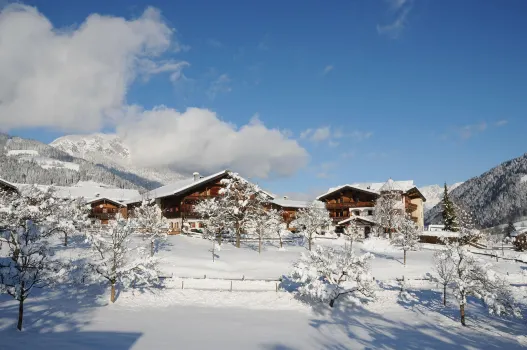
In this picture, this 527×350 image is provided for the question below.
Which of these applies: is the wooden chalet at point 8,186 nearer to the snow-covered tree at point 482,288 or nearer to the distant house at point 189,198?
the distant house at point 189,198

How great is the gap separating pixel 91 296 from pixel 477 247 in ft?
186

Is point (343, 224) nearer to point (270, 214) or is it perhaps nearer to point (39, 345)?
point (270, 214)

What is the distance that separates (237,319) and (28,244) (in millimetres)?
13067

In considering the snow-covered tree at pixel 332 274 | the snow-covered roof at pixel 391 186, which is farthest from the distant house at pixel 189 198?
the snow-covered roof at pixel 391 186

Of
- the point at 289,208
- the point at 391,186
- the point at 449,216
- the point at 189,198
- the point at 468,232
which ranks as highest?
the point at 391,186

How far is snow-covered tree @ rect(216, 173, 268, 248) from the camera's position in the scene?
44969 mm

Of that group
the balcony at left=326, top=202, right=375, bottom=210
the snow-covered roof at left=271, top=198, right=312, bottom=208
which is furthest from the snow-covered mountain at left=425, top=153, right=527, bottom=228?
the balcony at left=326, top=202, right=375, bottom=210

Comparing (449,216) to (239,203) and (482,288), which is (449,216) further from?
(482,288)

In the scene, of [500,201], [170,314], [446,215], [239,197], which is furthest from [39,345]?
[500,201]

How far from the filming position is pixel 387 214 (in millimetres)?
58719

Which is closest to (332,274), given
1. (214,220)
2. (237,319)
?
(237,319)

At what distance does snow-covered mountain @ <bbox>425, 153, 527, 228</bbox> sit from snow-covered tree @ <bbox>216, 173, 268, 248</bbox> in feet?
419

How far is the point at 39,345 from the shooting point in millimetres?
15914

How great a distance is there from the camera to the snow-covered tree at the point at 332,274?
1082 inches
